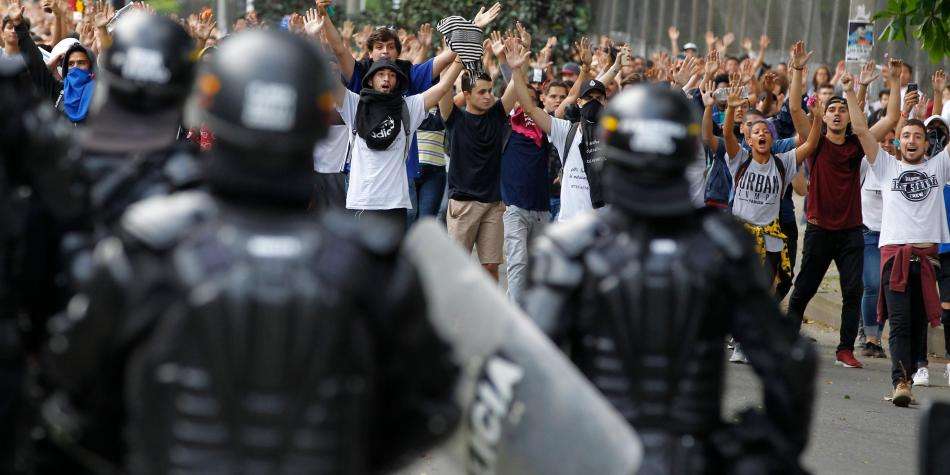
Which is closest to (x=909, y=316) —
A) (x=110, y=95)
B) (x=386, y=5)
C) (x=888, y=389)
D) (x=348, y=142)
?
(x=888, y=389)

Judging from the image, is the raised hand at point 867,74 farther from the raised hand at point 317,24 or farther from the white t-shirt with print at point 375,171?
the raised hand at point 317,24

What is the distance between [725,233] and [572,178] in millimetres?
6115

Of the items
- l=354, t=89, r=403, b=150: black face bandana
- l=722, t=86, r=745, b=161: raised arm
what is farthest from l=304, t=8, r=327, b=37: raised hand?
l=722, t=86, r=745, b=161: raised arm

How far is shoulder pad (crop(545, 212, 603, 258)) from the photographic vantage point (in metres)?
3.91

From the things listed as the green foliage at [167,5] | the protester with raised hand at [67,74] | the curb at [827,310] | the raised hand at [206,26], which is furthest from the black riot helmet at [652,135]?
the green foliage at [167,5]

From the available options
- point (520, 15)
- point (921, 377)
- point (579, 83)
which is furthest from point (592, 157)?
point (520, 15)

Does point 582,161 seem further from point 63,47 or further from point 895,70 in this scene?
point 63,47

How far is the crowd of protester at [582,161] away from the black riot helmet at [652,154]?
17.8 ft

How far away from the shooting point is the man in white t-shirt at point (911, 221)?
31.7ft

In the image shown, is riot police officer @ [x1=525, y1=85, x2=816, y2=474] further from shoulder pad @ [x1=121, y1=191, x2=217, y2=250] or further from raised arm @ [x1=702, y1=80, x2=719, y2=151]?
raised arm @ [x1=702, y1=80, x2=719, y2=151]

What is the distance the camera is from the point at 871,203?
11.2 meters

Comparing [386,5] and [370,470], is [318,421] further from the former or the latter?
[386,5]

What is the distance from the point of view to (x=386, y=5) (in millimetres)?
22766

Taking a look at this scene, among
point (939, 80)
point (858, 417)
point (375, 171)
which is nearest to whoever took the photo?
point (858, 417)
